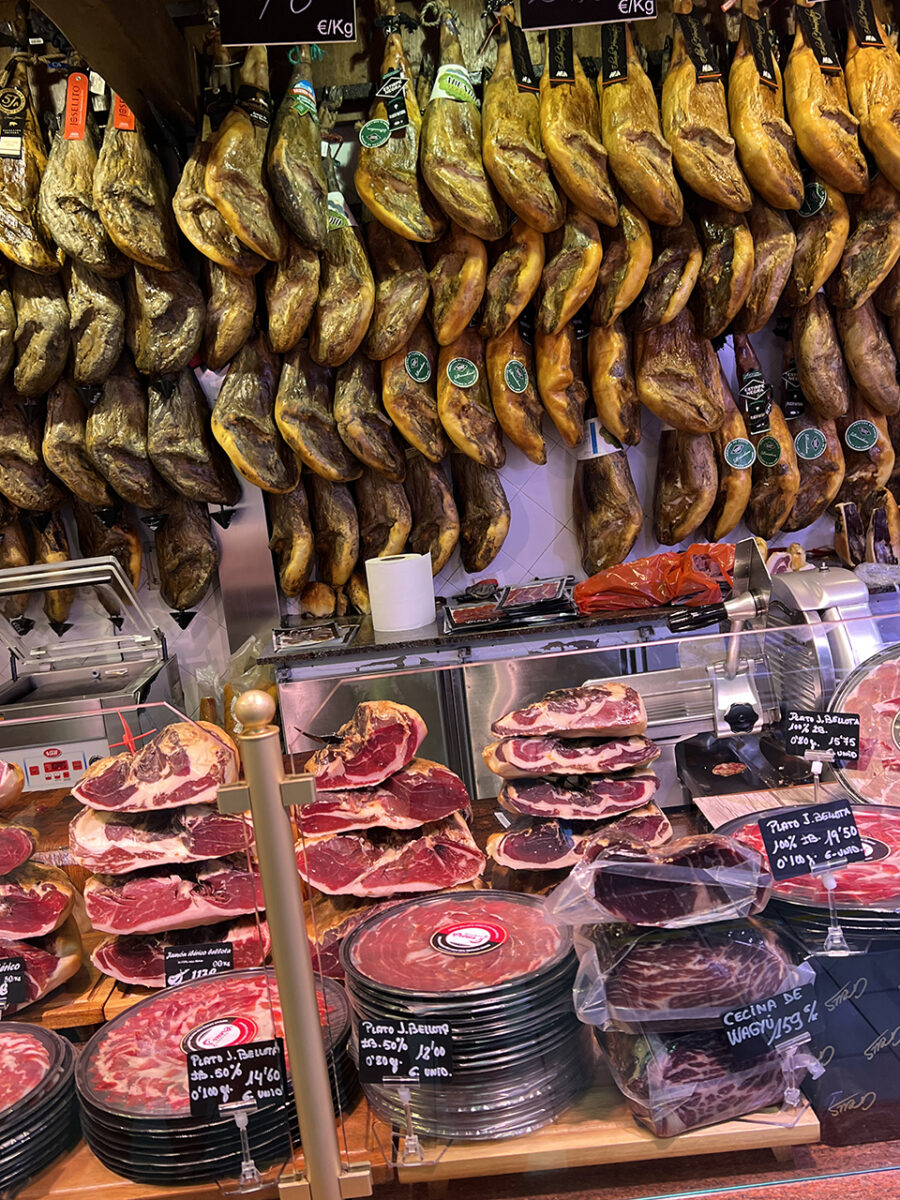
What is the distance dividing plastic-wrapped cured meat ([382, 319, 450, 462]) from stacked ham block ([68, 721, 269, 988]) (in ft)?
8.19

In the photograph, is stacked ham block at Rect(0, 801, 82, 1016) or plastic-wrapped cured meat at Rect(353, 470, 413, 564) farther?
plastic-wrapped cured meat at Rect(353, 470, 413, 564)

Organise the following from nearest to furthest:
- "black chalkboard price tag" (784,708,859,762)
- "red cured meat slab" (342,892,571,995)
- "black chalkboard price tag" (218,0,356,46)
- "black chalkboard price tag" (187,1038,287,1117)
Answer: "black chalkboard price tag" (187,1038,287,1117) < "red cured meat slab" (342,892,571,995) < "black chalkboard price tag" (784,708,859,762) < "black chalkboard price tag" (218,0,356,46)

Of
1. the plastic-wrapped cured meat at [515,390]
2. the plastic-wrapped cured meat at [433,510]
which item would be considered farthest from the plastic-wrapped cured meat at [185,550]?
the plastic-wrapped cured meat at [515,390]

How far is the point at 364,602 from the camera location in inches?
168

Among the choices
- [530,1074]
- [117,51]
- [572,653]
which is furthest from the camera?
[117,51]

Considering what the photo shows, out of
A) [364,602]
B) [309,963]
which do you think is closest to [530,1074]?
[309,963]

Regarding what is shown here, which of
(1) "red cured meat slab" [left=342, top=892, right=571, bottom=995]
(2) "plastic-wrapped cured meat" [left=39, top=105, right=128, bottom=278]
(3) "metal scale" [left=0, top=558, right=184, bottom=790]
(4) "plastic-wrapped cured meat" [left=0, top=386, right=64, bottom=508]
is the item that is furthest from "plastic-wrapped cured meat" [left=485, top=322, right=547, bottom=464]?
(1) "red cured meat slab" [left=342, top=892, right=571, bottom=995]

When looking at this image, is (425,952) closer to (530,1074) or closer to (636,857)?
(530,1074)

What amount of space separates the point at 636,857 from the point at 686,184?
3.47m

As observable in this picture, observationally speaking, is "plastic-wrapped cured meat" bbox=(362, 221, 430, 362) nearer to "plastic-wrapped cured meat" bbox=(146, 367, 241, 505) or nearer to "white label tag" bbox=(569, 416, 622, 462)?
"plastic-wrapped cured meat" bbox=(146, 367, 241, 505)

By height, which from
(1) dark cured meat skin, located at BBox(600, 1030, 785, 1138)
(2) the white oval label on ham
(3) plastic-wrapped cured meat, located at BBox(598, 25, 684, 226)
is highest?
(3) plastic-wrapped cured meat, located at BBox(598, 25, 684, 226)

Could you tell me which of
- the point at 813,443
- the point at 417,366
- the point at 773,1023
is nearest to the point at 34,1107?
the point at 773,1023

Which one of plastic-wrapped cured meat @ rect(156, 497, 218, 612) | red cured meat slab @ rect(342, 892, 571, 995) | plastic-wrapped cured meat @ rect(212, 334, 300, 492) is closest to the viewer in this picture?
red cured meat slab @ rect(342, 892, 571, 995)

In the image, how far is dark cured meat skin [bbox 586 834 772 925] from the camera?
1.35 meters
